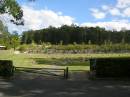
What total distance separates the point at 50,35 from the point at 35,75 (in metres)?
146

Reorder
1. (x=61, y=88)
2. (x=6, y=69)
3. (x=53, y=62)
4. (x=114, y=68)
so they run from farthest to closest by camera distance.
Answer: (x=53, y=62) < (x=6, y=69) < (x=114, y=68) < (x=61, y=88)

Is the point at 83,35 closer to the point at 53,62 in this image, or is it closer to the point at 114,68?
the point at 53,62

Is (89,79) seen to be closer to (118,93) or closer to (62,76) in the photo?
(62,76)

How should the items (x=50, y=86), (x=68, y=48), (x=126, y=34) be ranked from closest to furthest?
(x=50, y=86)
(x=68, y=48)
(x=126, y=34)

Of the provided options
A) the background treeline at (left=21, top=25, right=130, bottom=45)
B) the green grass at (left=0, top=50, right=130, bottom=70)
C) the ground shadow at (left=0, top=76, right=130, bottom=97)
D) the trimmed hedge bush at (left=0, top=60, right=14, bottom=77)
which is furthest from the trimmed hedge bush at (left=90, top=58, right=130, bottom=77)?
the background treeline at (left=21, top=25, right=130, bottom=45)

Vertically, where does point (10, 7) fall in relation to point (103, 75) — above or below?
above

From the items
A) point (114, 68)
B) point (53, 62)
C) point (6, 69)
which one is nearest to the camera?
point (114, 68)

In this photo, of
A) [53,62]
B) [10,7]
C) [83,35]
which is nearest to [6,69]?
[10,7]

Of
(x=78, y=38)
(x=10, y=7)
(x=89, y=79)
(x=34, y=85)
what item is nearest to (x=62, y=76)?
(x=89, y=79)

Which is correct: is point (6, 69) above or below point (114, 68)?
below

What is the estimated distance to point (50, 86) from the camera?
22.0 m

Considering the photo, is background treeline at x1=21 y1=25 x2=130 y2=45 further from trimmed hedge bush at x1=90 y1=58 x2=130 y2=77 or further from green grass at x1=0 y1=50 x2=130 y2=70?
trimmed hedge bush at x1=90 y1=58 x2=130 y2=77

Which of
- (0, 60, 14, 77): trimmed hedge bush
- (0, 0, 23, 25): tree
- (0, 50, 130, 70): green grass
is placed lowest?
(0, 50, 130, 70): green grass

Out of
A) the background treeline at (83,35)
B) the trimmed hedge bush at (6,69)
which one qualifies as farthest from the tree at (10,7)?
the background treeline at (83,35)
